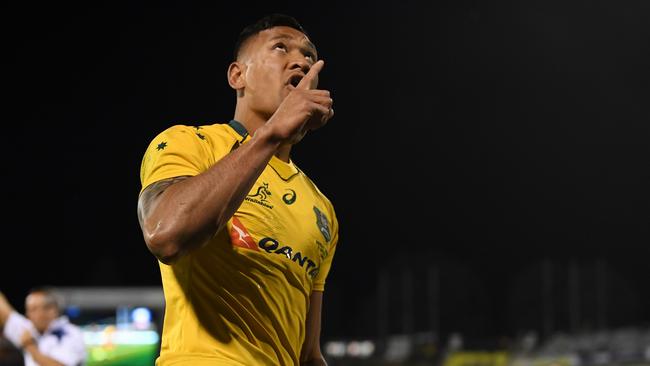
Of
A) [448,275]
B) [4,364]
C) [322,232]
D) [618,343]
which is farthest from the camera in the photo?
[448,275]

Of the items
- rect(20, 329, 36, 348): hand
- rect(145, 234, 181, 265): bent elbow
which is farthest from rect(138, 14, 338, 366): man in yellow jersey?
rect(20, 329, 36, 348): hand

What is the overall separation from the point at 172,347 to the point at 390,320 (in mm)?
47720

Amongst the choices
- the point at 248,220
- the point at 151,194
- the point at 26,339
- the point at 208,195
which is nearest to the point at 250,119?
the point at 248,220

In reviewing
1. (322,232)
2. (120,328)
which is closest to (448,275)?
(120,328)

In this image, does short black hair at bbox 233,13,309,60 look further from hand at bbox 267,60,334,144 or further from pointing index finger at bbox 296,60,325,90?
hand at bbox 267,60,334,144

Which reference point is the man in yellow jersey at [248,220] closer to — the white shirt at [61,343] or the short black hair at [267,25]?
the short black hair at [267,25]

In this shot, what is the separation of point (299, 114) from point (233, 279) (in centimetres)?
58

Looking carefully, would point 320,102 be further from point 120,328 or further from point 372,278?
point 372,278

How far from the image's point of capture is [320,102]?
2.52 meters

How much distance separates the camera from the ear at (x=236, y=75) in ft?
10.4

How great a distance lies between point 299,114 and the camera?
98.3 inches

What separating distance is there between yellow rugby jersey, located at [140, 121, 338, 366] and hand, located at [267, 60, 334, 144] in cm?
31

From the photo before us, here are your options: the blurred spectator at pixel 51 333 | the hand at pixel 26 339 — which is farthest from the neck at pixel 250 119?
the blurred spectator at pixel 51 333

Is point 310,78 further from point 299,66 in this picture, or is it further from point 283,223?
point 283,223
